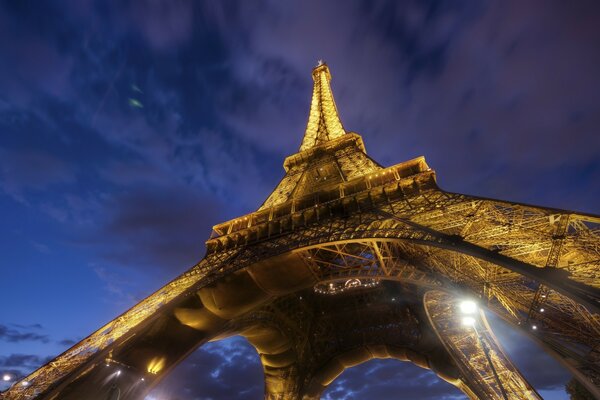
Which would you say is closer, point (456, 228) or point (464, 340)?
point (456, 228)

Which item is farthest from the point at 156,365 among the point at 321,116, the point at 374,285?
the point at 321,116

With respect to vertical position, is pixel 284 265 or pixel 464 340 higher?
pixel 284 265

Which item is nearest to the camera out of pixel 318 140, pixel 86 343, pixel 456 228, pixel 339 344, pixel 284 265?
pixel 456 228

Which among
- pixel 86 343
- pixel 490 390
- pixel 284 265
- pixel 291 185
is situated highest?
pixel 291 185

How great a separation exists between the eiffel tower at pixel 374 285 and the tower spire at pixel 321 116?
4.23 meters

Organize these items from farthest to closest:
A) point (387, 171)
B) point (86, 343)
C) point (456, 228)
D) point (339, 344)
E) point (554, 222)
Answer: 1. point (339, 344)
2. point (387, 171)
3. point (86, 343)
4. point (456, 228)
5. point (554, 222)

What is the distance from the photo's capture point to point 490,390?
13.6 metres

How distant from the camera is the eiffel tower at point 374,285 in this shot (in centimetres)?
730

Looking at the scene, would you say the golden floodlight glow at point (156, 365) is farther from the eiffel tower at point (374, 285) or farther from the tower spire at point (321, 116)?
the tower spire at point (321, 116)

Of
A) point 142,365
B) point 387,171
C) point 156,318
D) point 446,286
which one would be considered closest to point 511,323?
point 446,286

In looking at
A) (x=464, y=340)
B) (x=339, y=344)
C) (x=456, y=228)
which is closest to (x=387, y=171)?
(x=456, y=228)

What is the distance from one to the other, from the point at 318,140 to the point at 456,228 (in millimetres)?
16741

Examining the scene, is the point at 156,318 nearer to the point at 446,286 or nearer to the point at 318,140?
the point at 446,286

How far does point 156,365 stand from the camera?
11344mm
